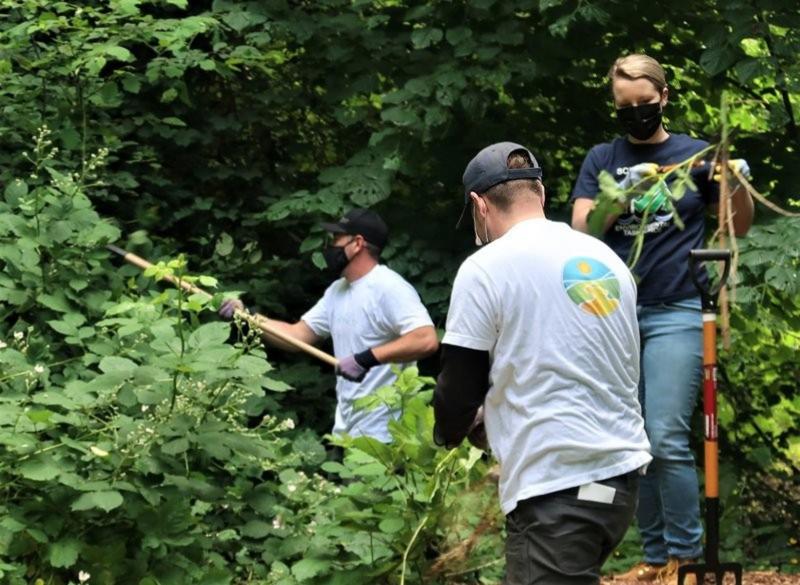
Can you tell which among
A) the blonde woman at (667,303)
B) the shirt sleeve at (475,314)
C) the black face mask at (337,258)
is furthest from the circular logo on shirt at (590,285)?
the black face mask at (337,258)

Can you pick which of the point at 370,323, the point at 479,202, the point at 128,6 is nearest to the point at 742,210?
the point at 479,202

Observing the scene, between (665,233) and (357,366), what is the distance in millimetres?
1892

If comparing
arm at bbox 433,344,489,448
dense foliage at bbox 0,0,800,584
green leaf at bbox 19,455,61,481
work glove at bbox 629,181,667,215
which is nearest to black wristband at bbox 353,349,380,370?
dense foliage at bbox 0,0,800,584

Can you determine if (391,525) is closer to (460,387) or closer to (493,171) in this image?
(460,387)

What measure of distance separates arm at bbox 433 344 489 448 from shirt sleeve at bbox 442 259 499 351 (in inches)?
1.1

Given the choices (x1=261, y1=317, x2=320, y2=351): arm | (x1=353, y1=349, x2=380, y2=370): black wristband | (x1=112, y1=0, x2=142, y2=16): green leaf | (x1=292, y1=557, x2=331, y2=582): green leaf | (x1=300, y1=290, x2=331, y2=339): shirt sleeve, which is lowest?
(x1=292, y1=557, x2=331, y2=582): green leaf

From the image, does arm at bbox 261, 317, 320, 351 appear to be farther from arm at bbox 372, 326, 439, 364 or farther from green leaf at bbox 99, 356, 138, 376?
green leaf at bbox 99, 356, 138, 376

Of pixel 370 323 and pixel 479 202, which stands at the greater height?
pixel 479 202

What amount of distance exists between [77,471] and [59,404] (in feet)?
0.85

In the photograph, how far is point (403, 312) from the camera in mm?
6637

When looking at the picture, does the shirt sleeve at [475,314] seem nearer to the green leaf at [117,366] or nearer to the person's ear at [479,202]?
the person's ear at [479,202]

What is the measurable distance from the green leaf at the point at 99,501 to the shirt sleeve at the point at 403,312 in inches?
81.9

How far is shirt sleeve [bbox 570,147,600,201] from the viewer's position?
5.40m

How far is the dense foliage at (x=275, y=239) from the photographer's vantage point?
5.14m
